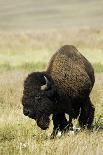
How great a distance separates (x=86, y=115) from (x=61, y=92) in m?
0.88

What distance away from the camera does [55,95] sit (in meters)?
9.02

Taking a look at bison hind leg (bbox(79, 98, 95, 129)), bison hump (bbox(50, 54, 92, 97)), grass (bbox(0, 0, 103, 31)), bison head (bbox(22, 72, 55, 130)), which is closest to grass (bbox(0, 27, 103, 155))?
bison hind leg (bbox(79, 98, 95, 129))

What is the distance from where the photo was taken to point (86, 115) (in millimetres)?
9656

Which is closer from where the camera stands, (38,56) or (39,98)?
(39,98)

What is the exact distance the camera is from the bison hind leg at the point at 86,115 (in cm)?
962

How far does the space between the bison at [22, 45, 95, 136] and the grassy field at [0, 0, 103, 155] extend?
11.9 inches

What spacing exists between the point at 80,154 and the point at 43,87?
2495 mm

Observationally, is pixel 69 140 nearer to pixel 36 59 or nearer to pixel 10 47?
pixel 36 59

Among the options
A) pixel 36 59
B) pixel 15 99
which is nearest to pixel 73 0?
pixel 36 59

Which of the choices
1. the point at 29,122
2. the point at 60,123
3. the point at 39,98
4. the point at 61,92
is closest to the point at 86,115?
the point at 60,123

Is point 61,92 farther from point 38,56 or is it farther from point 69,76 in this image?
point 38,56

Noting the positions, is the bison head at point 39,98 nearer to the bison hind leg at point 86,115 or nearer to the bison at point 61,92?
the bison at point 61,92

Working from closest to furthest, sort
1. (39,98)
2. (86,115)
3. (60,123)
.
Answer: (39,98), (60,123), (86,115)

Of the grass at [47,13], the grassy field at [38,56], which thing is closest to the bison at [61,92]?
the grassy field at [38,56]
